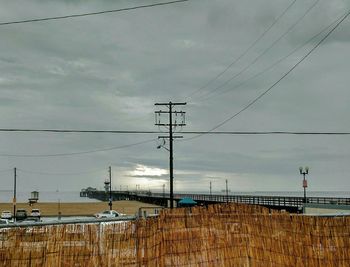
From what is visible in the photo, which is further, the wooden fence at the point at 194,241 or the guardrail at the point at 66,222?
the wooden fence at the point at 194,241

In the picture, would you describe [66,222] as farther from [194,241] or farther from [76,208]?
[76,208]

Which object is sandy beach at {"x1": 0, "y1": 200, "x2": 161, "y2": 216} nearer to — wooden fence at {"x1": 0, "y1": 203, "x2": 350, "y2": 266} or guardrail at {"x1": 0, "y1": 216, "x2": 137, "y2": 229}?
wooden fence at {"x1": 0, "y1": 203, "x2": 350, "y2": 266}

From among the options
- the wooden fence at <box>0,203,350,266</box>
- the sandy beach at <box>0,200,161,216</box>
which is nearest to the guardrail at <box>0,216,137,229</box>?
the wooden fence at <box>0,203,350,266</box>

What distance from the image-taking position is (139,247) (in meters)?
8.66

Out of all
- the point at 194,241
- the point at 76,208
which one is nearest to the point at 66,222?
the point at 194,241

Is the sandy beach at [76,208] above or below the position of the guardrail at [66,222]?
below

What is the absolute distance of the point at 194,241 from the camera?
30.0 feet

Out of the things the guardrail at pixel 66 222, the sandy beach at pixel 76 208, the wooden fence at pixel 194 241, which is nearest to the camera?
the guardrail at pixel 66 222

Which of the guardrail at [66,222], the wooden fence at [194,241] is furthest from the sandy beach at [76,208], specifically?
the guardrail at [66,222]

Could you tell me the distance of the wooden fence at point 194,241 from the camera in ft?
26.9

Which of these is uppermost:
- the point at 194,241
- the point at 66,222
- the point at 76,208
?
the point at 66,222

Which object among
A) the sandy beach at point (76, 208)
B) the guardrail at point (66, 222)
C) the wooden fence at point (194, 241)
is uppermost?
the guardrail at point (66, 222)

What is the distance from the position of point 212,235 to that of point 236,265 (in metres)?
0.90

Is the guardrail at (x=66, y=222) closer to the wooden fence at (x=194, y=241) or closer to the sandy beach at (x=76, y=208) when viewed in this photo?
the wooden fence at (x=194, y=241)
